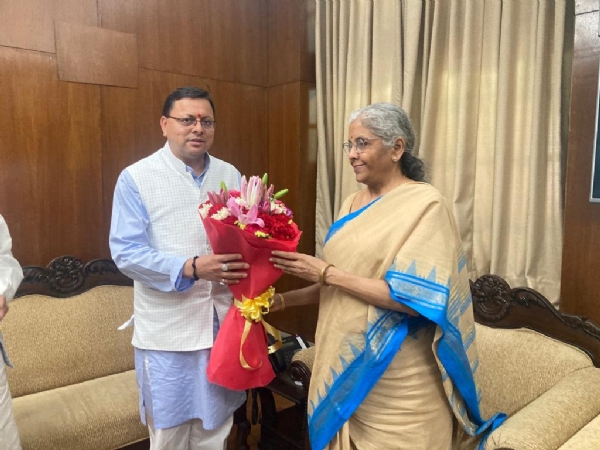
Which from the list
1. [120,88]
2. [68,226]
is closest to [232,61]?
[120,88]

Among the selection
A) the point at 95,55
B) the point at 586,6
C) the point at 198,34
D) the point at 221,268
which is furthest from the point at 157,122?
the point at 586,6

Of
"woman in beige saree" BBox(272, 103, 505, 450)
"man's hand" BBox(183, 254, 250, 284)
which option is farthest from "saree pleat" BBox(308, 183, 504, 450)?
"man's hand" BBox(183, 254, 250, 284)

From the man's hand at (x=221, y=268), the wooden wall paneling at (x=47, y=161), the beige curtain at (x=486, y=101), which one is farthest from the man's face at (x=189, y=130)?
the wooden wall paneling at (x=47, y=161)

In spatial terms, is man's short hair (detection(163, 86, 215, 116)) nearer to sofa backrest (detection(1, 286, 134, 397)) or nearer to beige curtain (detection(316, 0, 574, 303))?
beige curtain (detection(316, 0, 574, 303))

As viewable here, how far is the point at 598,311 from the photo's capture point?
1.81 metres

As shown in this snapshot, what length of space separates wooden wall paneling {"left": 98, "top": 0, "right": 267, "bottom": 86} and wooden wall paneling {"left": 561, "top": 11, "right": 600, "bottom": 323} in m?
2.04

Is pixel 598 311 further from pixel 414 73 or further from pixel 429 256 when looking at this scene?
pixel 414 73

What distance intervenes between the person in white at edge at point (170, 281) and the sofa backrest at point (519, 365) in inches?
44.5

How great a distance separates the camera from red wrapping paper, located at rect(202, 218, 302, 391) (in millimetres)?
1386

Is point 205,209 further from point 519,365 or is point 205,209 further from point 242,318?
point 519,365

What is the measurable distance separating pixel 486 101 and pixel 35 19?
2310 mm

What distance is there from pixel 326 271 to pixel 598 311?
1.16 m

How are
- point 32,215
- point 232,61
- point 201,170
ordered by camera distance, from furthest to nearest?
1. point 232,61
2. point 32,215
3. point 201,170

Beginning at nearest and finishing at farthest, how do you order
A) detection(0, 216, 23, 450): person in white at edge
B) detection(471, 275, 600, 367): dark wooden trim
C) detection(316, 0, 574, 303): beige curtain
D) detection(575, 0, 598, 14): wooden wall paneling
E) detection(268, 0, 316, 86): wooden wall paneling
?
1. detection(0, 216, 23, 450): person in white at edge
2. detection(575, 0, 598, 14): wooden wall paneling
3. detection(471, 275, 600, 367): dark wooden trim
4. detection(316, 0, 574, 303): beige curtain
5. detection(268, 0, 316, 86): wooden wall paneling
